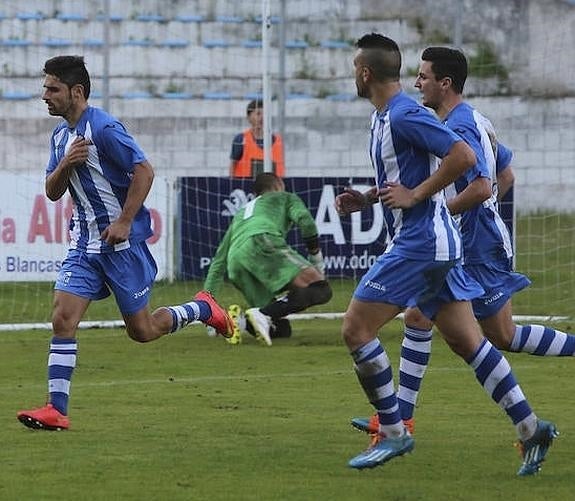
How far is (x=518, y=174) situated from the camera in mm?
23688

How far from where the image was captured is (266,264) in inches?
575

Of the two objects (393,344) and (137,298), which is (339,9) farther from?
(137,298)

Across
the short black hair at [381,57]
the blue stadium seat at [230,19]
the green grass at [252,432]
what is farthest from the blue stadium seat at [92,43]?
the short black hair at [381,57]

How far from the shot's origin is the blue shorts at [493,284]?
849cm

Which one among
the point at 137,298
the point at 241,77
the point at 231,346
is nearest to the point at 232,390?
the point at 137,298

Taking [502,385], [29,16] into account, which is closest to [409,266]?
[502,385]

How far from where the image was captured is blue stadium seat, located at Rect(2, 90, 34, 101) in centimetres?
2428

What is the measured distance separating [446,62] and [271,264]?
6.62 metres

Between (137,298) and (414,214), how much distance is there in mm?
2244

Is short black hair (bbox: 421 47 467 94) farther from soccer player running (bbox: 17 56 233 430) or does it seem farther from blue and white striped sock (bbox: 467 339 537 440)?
soccer player running (bbox: 17 56 233 430)

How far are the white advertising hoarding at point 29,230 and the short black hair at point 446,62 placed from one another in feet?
33.4

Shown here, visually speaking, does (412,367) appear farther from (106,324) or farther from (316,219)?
(316,219)

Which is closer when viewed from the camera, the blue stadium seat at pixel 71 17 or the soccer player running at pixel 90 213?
the soccer player running at pixel 90 213

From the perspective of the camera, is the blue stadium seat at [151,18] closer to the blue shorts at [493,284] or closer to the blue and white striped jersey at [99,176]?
the blue and white striped jersey at [99,176]
